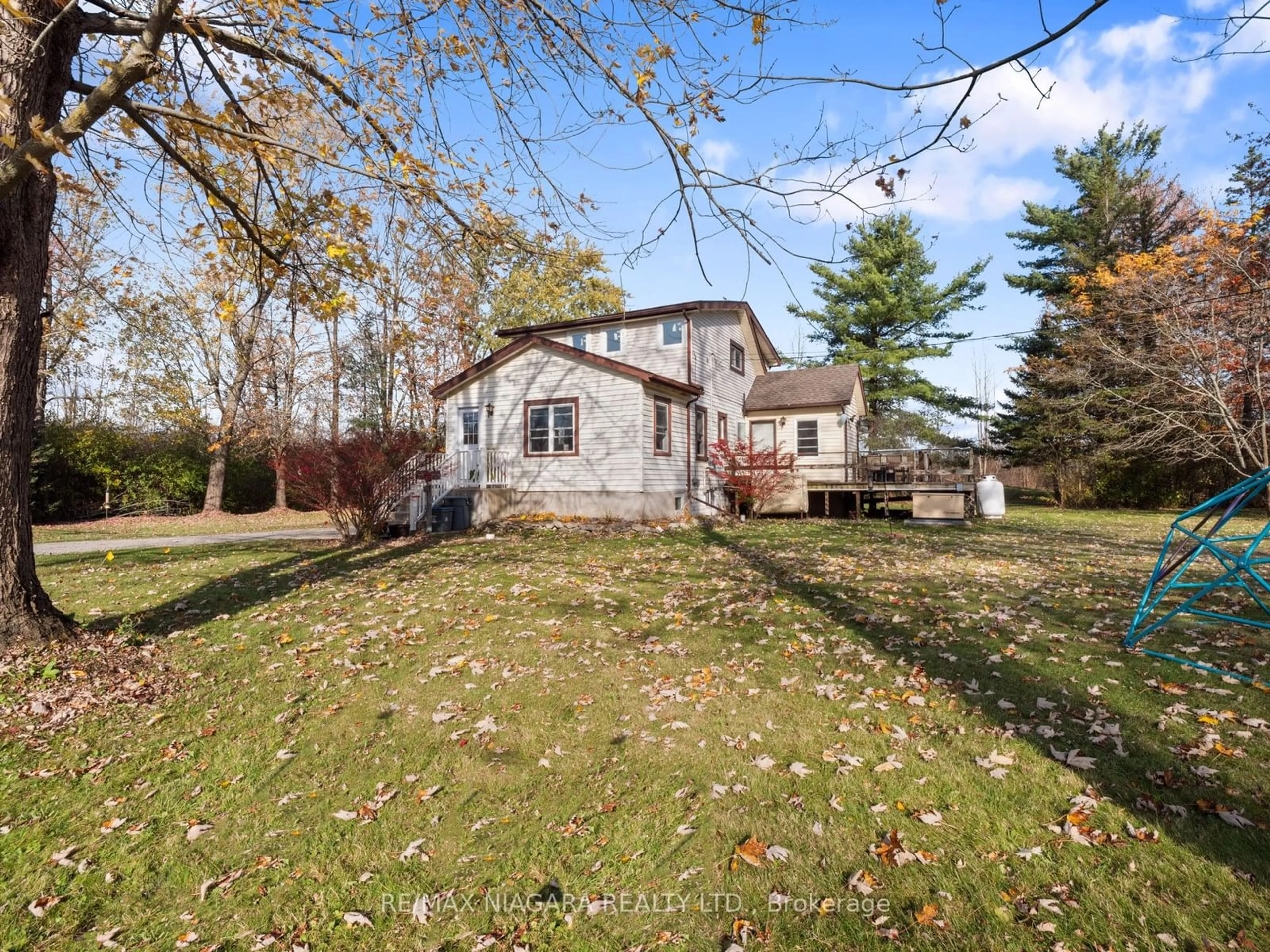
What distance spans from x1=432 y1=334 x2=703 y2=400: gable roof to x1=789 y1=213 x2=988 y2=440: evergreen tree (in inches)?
770

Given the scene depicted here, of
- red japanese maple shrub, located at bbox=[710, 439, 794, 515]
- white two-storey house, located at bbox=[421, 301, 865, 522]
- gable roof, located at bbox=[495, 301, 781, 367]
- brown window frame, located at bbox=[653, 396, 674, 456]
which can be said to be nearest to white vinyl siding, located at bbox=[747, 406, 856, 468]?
white two-storey house, located at bbox=[421, 301, 865, 522]

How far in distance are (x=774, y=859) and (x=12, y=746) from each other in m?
5.36

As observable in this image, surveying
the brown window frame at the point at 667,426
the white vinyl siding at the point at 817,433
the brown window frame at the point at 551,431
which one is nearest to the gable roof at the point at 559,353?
the brown window frame at the point at 667,426

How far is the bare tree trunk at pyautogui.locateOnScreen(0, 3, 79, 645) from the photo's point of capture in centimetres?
517

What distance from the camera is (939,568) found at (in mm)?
9500

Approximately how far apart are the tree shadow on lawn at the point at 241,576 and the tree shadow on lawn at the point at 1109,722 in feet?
23.8

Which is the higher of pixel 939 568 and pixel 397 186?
pixel 397 186

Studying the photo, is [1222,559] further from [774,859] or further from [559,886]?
[559,886]

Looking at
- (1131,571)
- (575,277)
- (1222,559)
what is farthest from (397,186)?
(1131,571)

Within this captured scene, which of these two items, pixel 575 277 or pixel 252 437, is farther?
pixel 252 437

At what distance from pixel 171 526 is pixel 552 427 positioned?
39.3 feet

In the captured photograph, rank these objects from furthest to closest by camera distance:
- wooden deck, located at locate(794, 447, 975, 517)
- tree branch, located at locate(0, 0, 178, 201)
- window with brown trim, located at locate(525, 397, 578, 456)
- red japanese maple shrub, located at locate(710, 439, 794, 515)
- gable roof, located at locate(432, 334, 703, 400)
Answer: red japanese maple shrub, located at locate(710, 439, 794, 515)
wooden deck, located at locate(794, 447, 975, 517)
window with brown trim, located at locate(525, 397, 578, 456)
gable roof, located at locate(432, 334, 703, 400)
tree branch, located at locate(0, 0, 178, 201)

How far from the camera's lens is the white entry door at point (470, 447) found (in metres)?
18.1

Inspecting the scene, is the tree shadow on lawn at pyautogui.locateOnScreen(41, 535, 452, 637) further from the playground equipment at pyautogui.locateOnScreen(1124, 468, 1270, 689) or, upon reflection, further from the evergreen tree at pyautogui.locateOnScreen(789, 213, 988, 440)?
the evergreen tree at pyautogui.locateOnScreen(789, 213, 988, 440)
